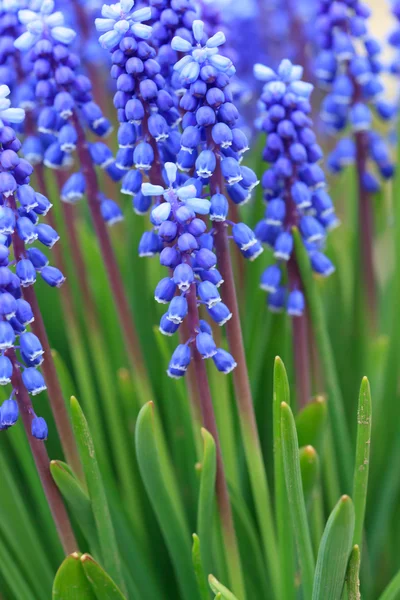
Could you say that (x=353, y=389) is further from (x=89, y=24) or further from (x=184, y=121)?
(x=89, y=24)

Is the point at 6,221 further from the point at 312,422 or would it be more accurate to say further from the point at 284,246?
the point at 312,422

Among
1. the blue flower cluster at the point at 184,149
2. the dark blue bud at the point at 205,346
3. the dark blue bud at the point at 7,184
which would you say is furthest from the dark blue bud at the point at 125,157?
the dark blue bud at the point at 205,346

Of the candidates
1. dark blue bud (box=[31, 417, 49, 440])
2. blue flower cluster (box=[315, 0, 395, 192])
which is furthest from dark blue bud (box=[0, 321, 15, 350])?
blue flower cluster (box=[315, 0, 395, 192])

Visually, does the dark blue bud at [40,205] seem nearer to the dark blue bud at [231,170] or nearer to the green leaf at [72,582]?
the dark blue bud at [231,170]

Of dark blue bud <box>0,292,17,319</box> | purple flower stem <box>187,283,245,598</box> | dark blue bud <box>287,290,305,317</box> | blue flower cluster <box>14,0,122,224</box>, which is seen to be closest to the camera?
dark blue bud <box>0,292,17,319</box>

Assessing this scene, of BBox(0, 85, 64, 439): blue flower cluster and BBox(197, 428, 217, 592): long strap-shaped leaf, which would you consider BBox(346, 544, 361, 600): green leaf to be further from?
BBox(0, 85, 64, 439): blue flower cluster

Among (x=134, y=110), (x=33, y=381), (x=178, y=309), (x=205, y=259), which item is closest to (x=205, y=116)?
(x=134, y=110)
